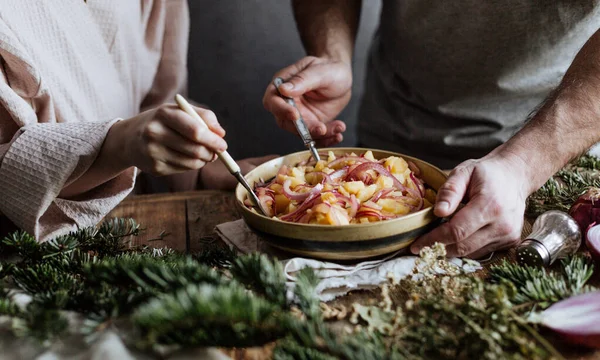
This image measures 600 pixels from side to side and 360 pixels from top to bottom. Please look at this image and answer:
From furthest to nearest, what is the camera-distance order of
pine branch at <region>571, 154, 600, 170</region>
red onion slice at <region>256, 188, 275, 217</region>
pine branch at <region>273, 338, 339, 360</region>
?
pine branch at <region>571, 154, 600, 170</region> → red onion slice at <region>256, 188, 275, 217</region> → pine branch at <region>273, 338, 339, 360</region>

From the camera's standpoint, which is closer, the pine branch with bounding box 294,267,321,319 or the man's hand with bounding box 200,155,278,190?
the pine branch with bounding box 294,267,321,319

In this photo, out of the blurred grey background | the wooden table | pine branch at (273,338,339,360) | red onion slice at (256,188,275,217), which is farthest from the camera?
the blurred grey background

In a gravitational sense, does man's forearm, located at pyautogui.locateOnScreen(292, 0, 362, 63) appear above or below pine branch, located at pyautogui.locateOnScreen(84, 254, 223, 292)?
above

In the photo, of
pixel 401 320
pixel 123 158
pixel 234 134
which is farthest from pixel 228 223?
pixel 234 134

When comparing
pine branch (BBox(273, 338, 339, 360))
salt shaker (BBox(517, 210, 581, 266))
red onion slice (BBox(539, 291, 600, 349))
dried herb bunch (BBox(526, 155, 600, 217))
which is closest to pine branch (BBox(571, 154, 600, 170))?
dried herb bunch (BBox(526, 155, 600, 217))

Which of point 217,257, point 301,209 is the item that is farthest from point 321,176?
point 217,257

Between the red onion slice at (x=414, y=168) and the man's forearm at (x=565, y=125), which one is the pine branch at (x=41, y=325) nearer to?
the red onion slice at (x=414, y=168)

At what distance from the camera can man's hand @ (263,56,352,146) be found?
1598mm

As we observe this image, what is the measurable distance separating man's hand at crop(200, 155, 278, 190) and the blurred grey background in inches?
29.7

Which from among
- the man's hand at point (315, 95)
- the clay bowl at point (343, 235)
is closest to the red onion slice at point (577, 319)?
the clay bowl at point (343, 235)

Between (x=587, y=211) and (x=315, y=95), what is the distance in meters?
0.87

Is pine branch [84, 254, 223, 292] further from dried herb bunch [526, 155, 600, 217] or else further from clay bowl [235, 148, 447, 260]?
dried herb bunch [526, 155, 600, 217]

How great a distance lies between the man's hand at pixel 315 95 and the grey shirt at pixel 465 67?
24cm

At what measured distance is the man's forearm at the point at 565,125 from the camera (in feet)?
4.22
